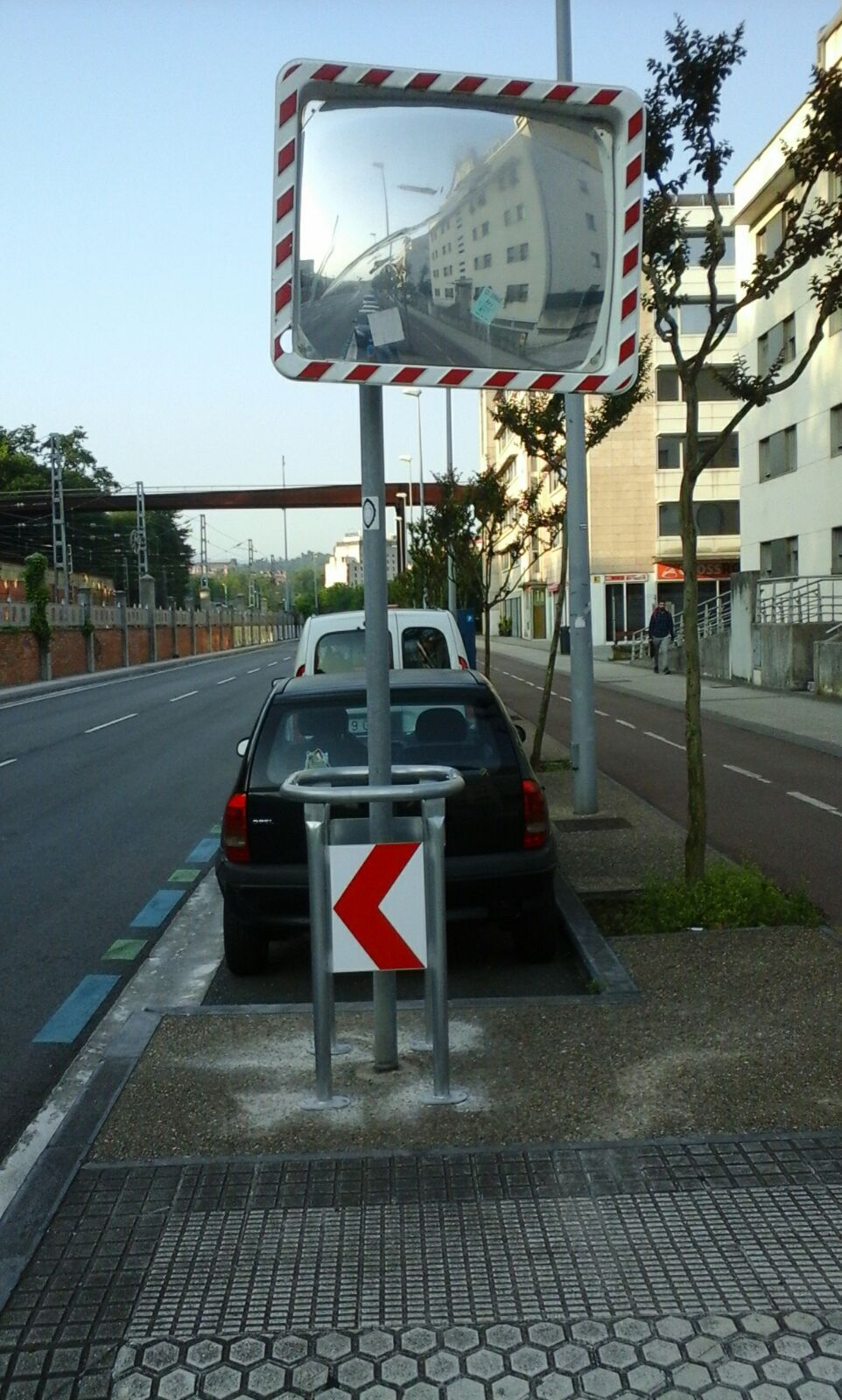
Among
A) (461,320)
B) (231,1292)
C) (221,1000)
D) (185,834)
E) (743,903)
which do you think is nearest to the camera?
(231,1292)

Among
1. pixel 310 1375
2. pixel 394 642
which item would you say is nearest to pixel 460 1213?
pixel 310 1375

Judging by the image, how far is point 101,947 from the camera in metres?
7.89

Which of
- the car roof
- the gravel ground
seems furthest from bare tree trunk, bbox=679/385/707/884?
the gravel ground

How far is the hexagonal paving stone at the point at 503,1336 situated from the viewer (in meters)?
3.33

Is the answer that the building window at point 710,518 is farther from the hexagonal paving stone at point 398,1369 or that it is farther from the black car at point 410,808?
the hexagonal paving stone at point 398,1369

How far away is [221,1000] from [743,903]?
2.87 m

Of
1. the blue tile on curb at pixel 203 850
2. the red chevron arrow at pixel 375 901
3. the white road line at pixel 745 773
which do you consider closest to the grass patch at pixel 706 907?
the red chevron arrow at pixel 375 901

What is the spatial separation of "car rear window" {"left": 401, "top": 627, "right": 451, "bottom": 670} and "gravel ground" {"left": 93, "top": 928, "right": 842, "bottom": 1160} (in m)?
7.94

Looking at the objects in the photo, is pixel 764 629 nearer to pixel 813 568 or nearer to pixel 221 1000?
pixel 813 568

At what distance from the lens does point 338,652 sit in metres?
13.7

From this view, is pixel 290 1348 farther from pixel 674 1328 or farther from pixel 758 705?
pixel 758 705

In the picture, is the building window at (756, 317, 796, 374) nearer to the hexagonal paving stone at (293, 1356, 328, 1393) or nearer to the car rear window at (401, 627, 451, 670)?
the car rear window at (401, 627, 451, 670)

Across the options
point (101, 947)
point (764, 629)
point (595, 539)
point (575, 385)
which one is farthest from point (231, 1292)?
point (595, 539)

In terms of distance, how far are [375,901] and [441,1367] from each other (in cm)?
194
